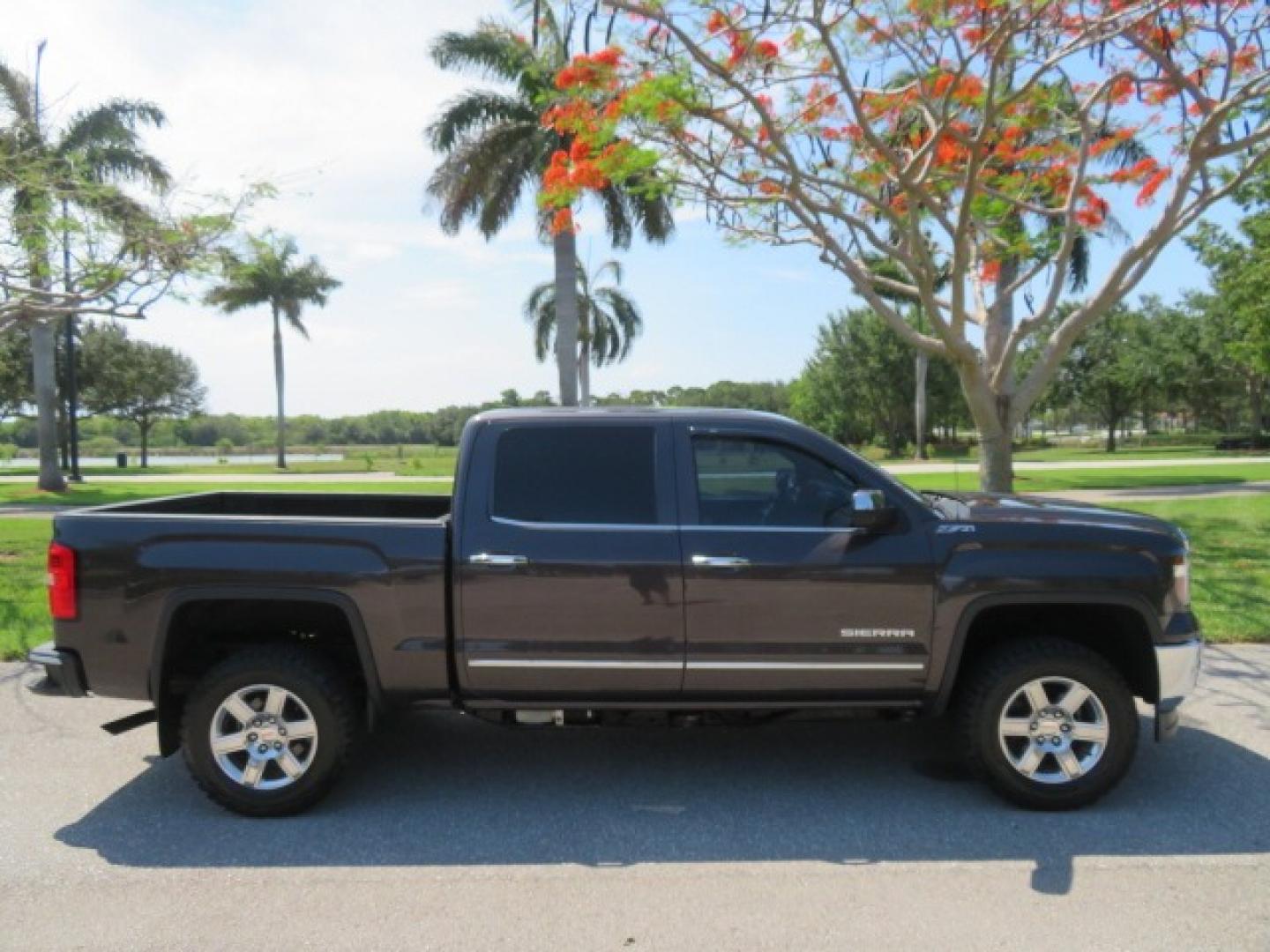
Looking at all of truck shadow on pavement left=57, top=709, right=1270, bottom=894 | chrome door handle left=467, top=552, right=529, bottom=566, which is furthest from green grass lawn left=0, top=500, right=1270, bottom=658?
chrome door handle left=467, top=552, right=529, bottom=566

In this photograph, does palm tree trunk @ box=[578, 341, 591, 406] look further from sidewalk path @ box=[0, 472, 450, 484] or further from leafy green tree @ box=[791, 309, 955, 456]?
leafy green tree @ box=[791, 309, 955, 456]

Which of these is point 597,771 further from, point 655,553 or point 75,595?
point 75,595

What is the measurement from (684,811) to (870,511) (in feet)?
5.23

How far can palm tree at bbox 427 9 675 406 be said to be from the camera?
1942 cm

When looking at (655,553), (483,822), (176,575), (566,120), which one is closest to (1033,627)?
(655,553)

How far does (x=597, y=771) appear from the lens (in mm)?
4887

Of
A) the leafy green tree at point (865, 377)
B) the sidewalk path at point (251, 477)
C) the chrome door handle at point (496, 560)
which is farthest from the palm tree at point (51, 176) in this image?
the leafy green tree at point (865, 377)

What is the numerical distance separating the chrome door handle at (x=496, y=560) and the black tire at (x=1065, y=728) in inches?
84.9

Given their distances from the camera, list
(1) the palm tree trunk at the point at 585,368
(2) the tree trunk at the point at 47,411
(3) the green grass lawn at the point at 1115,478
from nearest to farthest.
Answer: (3) the green grass lawn at the point at 1115,478
(2) the tree trunk at the point at 47,411
(1) the palm tree trunk at the point at 585,368

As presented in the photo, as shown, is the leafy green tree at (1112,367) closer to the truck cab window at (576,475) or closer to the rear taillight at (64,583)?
the truck cab window at (576,475)

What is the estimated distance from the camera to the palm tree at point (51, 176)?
425 inches

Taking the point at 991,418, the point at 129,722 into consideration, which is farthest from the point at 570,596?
the point at 991,418

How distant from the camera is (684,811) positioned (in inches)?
173

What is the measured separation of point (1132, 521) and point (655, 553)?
2.26m
